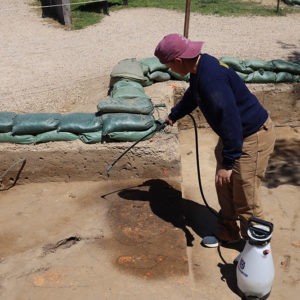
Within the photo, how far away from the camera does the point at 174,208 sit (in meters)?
3.75

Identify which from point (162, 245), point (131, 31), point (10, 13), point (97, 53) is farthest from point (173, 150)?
point (10, 13)

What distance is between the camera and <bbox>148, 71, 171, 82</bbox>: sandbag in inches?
233

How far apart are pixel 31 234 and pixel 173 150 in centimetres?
160

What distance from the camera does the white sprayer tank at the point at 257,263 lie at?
269 cm

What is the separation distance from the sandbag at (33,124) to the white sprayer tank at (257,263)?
7.56ft

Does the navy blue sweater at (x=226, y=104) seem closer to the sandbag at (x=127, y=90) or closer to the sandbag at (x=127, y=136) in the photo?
the sandbag at (x=127, y=136)

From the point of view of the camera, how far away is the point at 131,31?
31.3ft

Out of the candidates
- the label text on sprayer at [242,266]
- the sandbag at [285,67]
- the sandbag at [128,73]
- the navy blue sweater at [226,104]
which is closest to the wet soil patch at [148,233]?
the label text on sprayer at [242,266]

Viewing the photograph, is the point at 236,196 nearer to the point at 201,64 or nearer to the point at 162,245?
the point at 162,245

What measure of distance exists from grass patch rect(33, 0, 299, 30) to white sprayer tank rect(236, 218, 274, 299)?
850cm

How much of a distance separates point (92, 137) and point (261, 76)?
3179 mm


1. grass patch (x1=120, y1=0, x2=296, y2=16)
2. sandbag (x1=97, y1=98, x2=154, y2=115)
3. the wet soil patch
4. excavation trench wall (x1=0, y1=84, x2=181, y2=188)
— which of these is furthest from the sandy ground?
grass patch (x1=120, y1=0, x2=296, y2=16)

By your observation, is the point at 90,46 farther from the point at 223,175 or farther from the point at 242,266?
Answer: the point at 242,266

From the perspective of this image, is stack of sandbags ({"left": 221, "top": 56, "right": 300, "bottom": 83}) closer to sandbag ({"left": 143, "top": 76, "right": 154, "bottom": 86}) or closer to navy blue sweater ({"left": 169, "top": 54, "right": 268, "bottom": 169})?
sandbag ({"left": 143, "top": 76, "right": 154, "bottom": 86})
